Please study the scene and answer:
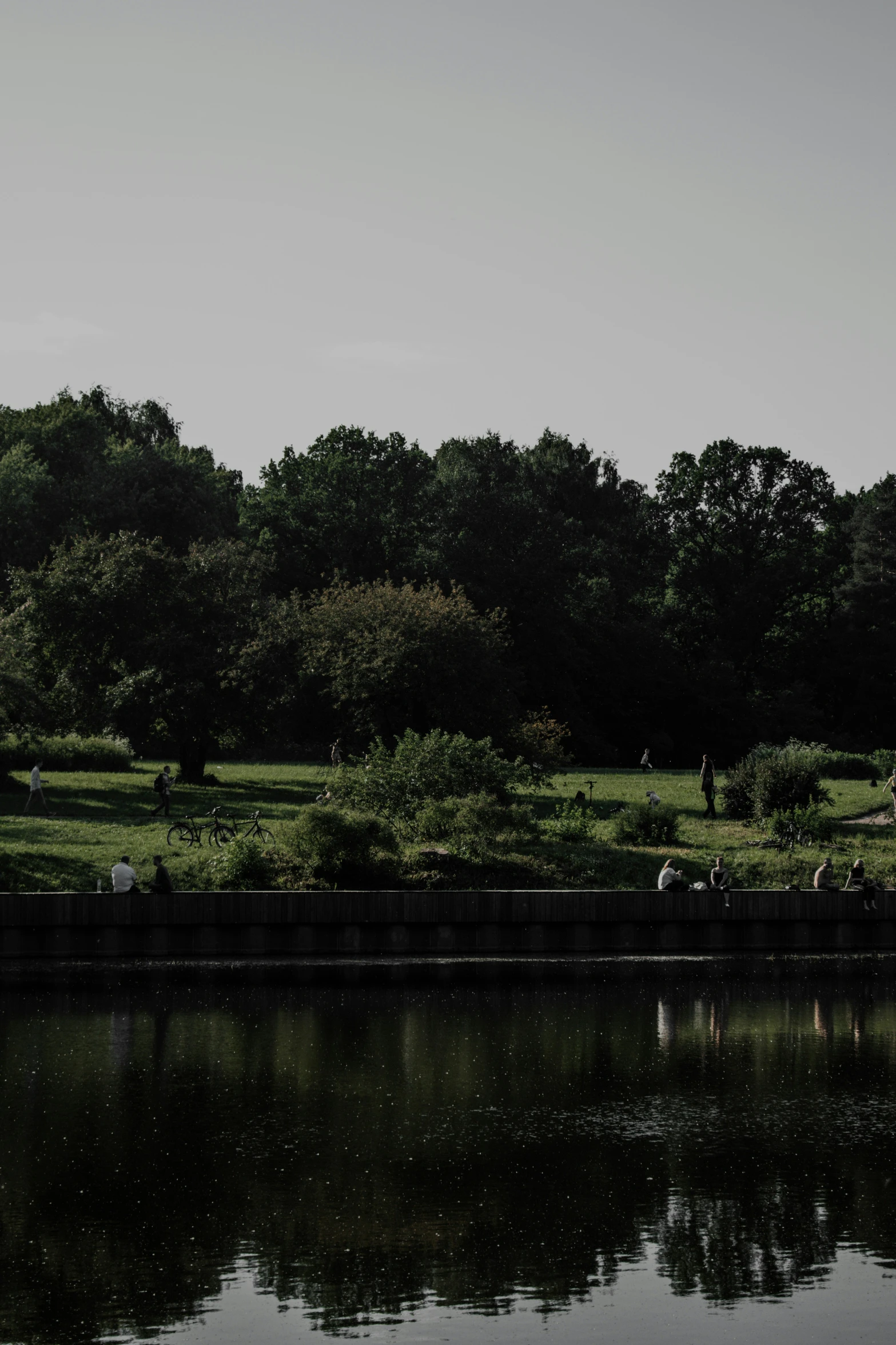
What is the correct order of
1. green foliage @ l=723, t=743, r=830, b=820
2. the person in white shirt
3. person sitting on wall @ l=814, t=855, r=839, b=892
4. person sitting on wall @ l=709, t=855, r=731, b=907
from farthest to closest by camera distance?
green foliage @ l=723, t=743, r=830, b=820, person sitting on wall @ l=814, t=855, r=839, b=892, person sitting on wall @ l=709, t=855, r=731, b=907, the person in white shirt

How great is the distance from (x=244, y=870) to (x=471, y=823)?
560cm

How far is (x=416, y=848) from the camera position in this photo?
3334 cm

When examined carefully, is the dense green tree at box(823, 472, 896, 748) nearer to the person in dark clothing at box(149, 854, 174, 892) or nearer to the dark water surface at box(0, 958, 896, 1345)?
the person in dark clothing at box(149, 854, 174, 892)

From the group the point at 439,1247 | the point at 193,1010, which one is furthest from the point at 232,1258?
the point at 193,1010

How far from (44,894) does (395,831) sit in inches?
340

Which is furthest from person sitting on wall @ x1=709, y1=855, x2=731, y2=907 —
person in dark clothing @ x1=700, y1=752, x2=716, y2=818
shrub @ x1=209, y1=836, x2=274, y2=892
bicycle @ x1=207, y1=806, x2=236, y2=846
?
bicycle @ x1=207, y1=806, x2=236, y2=846

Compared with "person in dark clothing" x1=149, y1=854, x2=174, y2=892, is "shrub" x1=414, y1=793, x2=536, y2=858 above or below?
above

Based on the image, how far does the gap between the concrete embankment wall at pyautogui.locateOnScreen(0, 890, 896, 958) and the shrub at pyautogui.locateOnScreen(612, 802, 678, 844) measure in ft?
18.6

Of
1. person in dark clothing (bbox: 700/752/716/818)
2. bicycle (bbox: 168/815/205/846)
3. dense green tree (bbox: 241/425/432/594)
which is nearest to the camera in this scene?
bicycle (bbox: 168/815/205/846)

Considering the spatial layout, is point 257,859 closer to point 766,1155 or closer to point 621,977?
point 621,977

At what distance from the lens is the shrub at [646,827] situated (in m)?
36.6

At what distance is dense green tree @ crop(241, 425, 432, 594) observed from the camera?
78062 mm

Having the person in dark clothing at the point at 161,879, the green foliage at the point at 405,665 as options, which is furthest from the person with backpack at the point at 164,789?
the person in dark clothing at the point at 161,879

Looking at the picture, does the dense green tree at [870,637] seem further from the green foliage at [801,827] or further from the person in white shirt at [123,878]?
the person in white shirt at [123,878]
